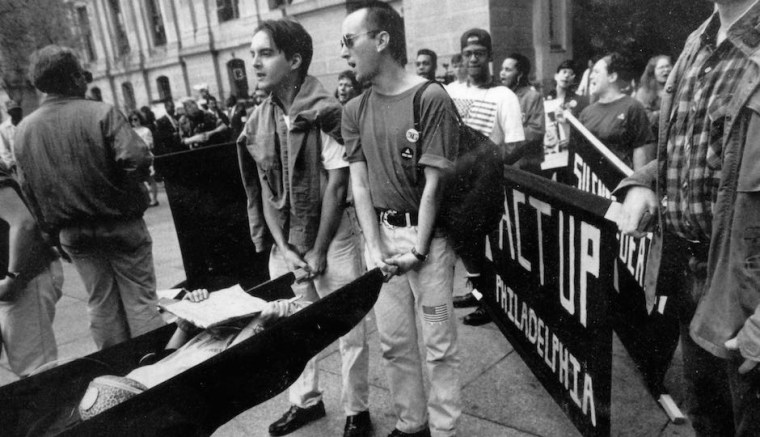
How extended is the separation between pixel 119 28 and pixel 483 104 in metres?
30.3

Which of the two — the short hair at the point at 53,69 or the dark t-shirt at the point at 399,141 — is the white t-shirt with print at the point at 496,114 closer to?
the dark t-shirt at the point at 399,141

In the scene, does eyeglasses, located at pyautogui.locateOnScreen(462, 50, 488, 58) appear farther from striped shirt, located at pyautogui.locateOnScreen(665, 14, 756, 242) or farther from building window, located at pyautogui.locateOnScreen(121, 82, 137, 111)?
building window, located at pyautogui.locateOnScreen(121, 82, 137, 111)

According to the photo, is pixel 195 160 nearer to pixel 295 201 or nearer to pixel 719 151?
pixel 295 201

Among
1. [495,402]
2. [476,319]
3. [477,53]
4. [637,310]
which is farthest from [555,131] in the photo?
[495,402]

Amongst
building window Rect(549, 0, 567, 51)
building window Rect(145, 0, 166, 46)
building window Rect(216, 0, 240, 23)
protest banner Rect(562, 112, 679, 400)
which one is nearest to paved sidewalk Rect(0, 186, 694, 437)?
protest banner Rect(562, 112, 679, 400)

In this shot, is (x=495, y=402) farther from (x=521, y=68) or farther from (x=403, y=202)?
(x=521, y=68)

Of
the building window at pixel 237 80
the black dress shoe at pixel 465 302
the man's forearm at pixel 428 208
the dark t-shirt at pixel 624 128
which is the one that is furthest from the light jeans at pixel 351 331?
the building window at pixel 237 80

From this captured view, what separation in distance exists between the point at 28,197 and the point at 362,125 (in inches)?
97.6

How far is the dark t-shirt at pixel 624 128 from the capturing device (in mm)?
4055

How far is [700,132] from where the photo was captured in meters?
1.64

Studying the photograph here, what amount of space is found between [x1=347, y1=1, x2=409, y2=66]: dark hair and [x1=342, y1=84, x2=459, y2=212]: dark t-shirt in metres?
0.21

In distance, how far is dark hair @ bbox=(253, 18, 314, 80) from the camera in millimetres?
2605

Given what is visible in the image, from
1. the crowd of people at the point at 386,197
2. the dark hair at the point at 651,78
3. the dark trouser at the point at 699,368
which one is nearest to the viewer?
the crowd of people at the point at 386,197

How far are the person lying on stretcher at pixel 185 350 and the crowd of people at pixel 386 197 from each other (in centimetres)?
67
